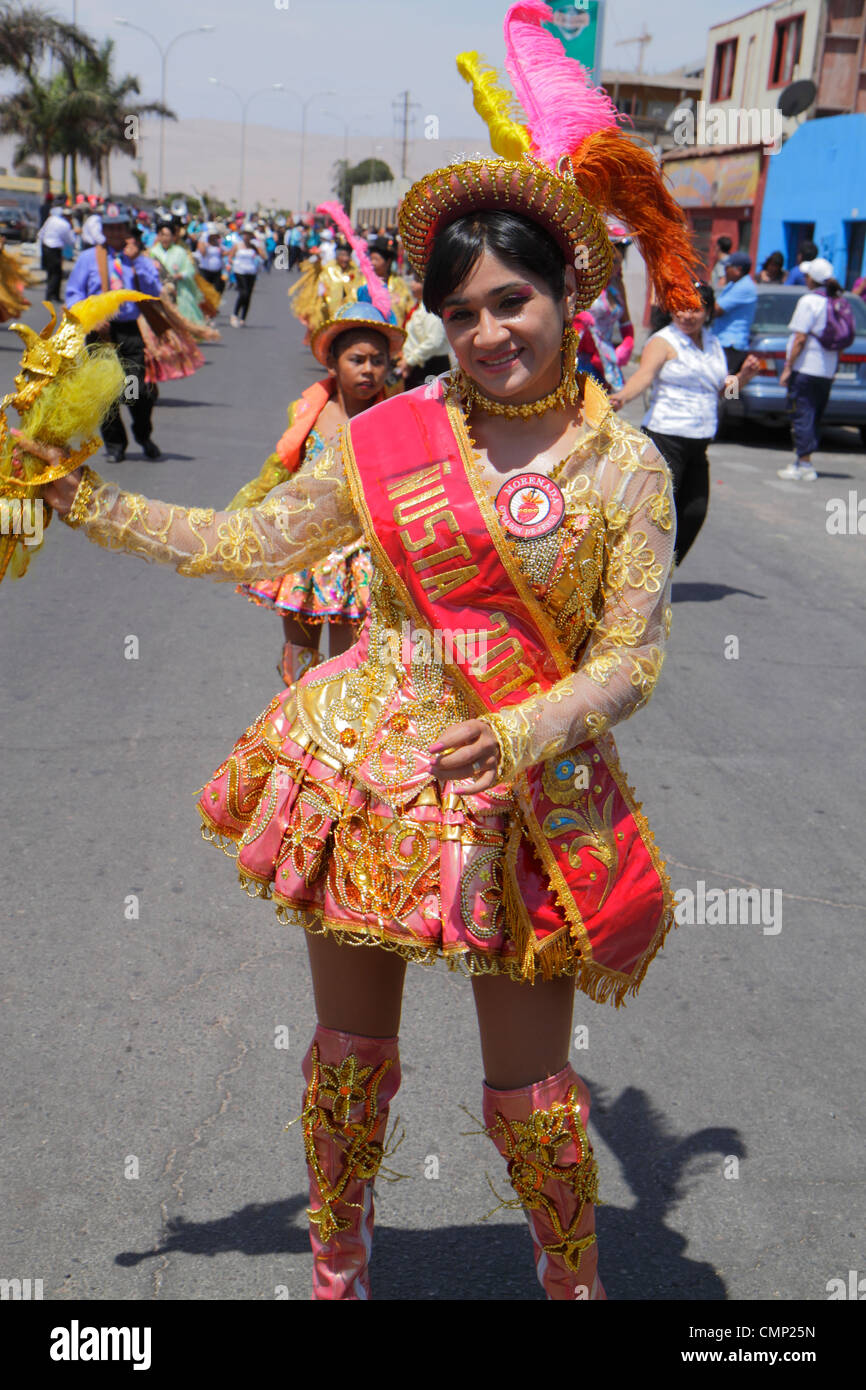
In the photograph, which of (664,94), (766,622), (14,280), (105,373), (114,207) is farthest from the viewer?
(664,94)

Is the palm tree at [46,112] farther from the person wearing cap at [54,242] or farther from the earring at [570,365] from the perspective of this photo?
the earring at [570,365]

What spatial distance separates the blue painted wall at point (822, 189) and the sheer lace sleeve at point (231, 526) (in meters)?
27.2

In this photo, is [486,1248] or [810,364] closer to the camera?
[486,1248]

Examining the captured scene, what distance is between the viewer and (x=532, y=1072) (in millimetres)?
2314

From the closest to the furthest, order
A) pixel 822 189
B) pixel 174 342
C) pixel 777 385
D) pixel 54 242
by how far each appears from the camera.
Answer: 1. pixel 174 342
2. pixel 777 385
3. pixel 54 242
4. pixel 822 189

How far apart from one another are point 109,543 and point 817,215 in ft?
98.3

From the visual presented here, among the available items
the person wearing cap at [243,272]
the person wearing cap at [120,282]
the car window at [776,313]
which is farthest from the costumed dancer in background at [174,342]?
the person wearing cap at [243,272]

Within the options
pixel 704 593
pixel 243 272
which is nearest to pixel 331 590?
pixel 704 593

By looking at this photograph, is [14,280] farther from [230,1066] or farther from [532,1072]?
[532,1072]

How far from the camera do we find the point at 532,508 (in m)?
2.20

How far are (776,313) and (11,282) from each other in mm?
9498

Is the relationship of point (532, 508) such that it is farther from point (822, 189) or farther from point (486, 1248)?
point (822, 189)

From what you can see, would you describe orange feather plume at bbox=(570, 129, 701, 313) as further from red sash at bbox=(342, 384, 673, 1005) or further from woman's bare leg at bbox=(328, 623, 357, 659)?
woman's bare leg at bbox=(328, 623, 357, 659)

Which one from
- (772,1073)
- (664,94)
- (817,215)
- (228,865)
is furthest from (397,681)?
(664,94)
